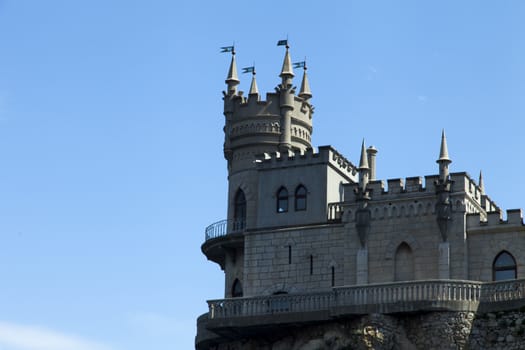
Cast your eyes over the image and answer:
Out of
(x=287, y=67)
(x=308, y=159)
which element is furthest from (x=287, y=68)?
(x=308, y=159)

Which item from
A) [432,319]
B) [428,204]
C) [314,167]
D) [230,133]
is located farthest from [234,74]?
[432,319]

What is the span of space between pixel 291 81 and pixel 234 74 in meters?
3.03

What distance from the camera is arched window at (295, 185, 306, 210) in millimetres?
66625

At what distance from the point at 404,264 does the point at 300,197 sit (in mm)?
5719

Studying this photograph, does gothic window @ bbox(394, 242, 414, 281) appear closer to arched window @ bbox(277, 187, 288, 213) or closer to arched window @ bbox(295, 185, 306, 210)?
arched window @ bbox(295, 185, 306, 210)

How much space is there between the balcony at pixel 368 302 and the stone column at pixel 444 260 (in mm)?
1943

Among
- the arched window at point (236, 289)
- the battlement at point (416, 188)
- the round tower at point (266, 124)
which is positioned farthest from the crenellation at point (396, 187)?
the arched window at point (236, 289)

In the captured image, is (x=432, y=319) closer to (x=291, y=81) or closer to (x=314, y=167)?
(x=314, y=167)

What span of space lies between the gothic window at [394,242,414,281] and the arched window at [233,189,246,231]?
767 centimetres

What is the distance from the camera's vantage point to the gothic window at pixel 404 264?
208 feet

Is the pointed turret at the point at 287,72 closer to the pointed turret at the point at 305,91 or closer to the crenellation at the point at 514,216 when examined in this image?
the pointed turret at the point at 305,91

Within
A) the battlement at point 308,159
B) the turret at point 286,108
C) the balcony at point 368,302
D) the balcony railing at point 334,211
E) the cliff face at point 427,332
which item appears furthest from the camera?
the turret at point 286,108

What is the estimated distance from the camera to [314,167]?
6656 centimetres

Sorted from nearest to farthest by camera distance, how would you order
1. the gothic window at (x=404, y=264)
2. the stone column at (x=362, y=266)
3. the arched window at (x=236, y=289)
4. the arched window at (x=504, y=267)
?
the arched window at (x=504, y=267) < the gothic window at (x=404, y=264) < the stone column at (x=362, y=266) < the arched window at (x=236, y=289)
